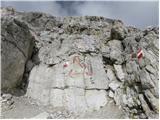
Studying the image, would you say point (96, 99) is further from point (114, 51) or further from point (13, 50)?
point (13, 50)

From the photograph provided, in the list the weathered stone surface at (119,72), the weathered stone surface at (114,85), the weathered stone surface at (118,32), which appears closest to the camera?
the weathered stone surface at (114,85)

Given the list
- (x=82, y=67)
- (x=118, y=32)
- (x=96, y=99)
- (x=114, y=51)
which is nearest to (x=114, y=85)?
(x=96, y=99)

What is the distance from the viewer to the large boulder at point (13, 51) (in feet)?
50.9

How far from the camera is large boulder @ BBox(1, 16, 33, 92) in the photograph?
15.5 m

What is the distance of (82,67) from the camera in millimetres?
17641

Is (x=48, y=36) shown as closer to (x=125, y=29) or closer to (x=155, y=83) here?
(x=125, y=29)

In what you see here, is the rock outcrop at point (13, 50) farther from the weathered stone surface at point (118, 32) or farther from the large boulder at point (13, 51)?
the weathered stone surface at point (118, 32)

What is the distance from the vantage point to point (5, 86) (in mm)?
15766

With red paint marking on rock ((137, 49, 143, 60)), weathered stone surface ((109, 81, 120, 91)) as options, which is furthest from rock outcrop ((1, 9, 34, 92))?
red paint marking on rock ((137, 49, 143, 60))

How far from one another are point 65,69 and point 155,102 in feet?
20.5

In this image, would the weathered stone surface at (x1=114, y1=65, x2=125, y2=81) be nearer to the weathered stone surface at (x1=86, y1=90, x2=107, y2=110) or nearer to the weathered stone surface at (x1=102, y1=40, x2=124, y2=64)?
the weathered stone surface at (x1=102, y1=40, x2=124, y2=64)

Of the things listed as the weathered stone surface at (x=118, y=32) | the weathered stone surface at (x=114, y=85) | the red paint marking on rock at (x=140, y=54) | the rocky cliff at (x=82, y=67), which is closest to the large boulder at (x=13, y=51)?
the rocky cliff at (x=82, y=67)

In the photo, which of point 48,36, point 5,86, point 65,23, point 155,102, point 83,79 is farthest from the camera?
point 65,23

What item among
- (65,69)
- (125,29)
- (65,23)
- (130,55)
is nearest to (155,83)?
(130,55)
